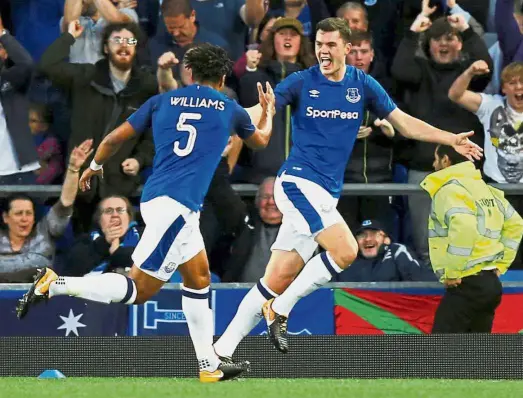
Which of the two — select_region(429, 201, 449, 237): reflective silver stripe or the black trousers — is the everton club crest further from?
the black trousers

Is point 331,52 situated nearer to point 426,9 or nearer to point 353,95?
point 353,95

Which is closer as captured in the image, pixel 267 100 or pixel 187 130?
pixel 187 130

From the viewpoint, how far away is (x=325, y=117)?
30.1 feet

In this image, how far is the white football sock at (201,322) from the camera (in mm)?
8453

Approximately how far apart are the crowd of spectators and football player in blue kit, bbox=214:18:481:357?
5.28 ft

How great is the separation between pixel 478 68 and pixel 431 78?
1.49 feet

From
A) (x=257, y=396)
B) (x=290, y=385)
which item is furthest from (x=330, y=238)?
(x=257, y=396)

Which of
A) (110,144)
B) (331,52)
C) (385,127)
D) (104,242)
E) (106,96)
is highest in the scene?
(331,52)

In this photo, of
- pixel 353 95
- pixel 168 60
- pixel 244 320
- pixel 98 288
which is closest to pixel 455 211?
pixel 353 95

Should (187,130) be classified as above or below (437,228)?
above

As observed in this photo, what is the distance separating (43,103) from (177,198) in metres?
3.37

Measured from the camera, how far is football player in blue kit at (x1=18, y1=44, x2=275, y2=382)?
8.27m

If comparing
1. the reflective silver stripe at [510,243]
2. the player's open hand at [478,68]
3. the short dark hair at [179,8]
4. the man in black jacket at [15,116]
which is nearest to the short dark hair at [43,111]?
the man in black jacket at [15,116]

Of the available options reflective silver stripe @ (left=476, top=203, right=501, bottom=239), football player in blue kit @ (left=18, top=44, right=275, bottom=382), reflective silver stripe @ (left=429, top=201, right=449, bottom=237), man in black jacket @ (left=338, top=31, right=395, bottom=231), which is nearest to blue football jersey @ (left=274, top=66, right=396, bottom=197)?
football player in blue kit @ (left=18, top=44, right=275, bottom=382)
